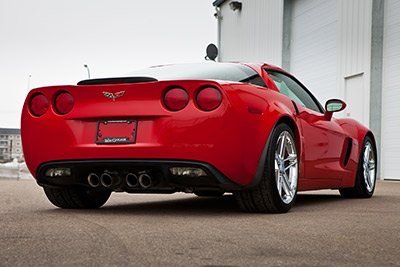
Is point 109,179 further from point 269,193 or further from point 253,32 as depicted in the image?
point 253,32

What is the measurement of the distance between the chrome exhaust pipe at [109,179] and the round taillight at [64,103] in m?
0.54

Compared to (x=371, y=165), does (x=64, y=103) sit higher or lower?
higher

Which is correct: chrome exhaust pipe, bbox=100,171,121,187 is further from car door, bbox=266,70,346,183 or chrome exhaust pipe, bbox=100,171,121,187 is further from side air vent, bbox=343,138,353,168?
side air vent, bbox=343,138,353,168

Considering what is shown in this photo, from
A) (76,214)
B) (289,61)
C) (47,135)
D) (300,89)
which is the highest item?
(289,61)

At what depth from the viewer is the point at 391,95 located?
47.6 feet

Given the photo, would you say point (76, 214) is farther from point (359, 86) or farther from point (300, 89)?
point (359, 86)

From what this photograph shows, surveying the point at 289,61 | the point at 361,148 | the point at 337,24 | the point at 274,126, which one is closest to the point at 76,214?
the point at 274,126

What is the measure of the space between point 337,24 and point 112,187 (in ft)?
45.5

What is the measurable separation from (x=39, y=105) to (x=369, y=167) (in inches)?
151

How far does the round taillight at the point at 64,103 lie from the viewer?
4.26 metres

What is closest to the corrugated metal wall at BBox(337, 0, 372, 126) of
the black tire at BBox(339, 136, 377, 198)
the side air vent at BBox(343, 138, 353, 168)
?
the black tire at BBox(339, 136, 377, 198)

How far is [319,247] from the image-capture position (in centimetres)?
273

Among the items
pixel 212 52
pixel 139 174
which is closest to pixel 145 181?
pixel 139 174

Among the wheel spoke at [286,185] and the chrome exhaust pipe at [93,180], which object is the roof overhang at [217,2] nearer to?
the wheel spoke at [286,185]
